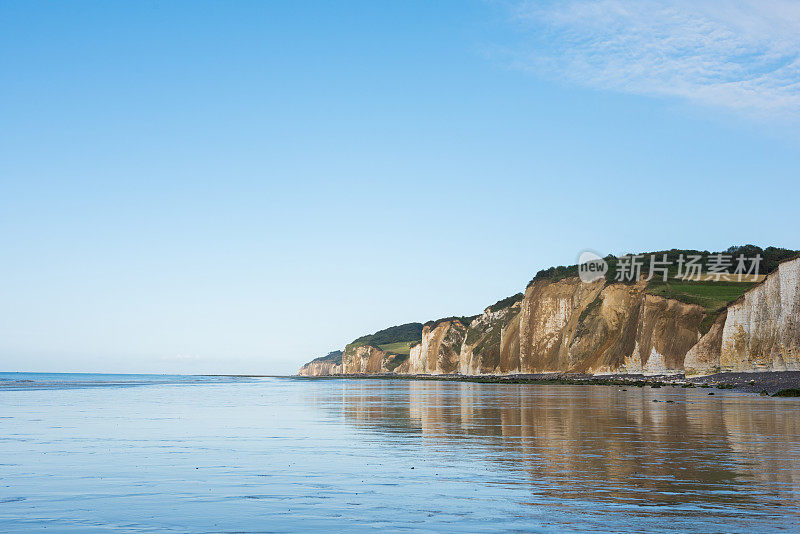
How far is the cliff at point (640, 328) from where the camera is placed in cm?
6794

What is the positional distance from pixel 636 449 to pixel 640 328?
82.2 meters

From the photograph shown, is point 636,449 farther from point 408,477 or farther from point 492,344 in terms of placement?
point 492,344

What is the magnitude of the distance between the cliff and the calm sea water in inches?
1871

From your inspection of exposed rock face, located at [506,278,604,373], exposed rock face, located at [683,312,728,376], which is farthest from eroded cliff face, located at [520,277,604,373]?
exposed rock face, located at [683,312,728,376]

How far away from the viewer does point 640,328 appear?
94812 mm

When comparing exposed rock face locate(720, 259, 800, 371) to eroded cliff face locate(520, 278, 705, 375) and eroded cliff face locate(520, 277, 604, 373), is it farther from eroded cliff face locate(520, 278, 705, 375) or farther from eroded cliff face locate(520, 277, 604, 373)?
eroded cliff face locate(520, 277, 604, 373)

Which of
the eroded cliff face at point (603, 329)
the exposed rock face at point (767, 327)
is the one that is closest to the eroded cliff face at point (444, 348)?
the eroded cliff face at point (603, 329)

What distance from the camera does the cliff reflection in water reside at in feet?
37.8

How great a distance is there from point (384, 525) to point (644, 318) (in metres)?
90.7

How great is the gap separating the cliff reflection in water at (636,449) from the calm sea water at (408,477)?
6 centimetres

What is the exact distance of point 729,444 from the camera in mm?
17766

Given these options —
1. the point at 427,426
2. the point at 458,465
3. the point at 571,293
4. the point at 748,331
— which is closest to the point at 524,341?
the point at 571,293

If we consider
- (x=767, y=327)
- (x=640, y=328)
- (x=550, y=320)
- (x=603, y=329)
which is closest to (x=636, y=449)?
(x=767, y=327)

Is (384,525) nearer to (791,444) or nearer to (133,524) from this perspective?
(133,524)
